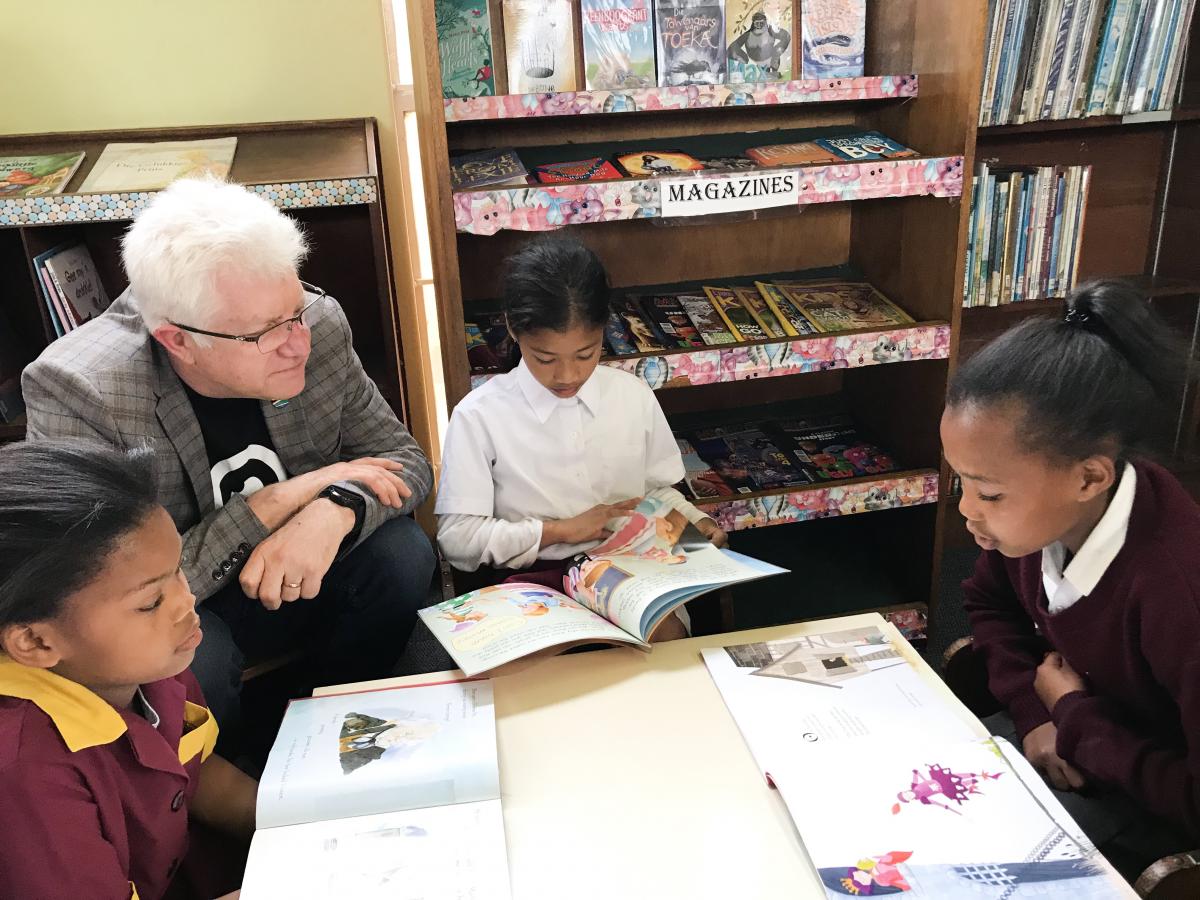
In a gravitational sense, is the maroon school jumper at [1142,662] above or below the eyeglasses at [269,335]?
below

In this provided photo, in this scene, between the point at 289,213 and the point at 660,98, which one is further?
the point at 289,213

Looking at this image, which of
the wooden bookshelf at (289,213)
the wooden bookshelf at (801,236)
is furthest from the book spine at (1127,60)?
the wooden bookshelf at (289,213)

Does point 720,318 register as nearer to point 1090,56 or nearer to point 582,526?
point 582,526

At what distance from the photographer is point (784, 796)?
0.92m

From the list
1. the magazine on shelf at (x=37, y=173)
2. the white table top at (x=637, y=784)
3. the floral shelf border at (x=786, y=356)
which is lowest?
the white table top at (x=637, y=784)

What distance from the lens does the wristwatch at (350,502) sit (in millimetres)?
1490

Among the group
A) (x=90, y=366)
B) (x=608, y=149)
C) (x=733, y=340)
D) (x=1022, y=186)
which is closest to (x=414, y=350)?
(x=608, y=149)

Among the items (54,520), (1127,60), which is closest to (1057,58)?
(1127,60)

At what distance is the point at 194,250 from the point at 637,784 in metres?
0.95

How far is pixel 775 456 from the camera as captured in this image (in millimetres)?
2129

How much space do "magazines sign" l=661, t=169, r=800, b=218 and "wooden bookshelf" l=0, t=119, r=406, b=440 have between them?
2.00ft

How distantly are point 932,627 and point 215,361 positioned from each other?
163 centimetres

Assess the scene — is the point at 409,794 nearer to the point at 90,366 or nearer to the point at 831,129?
the point at 90,366

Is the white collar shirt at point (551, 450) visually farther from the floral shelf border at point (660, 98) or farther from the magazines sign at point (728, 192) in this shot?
the floral shelf border at point (660, 98)
